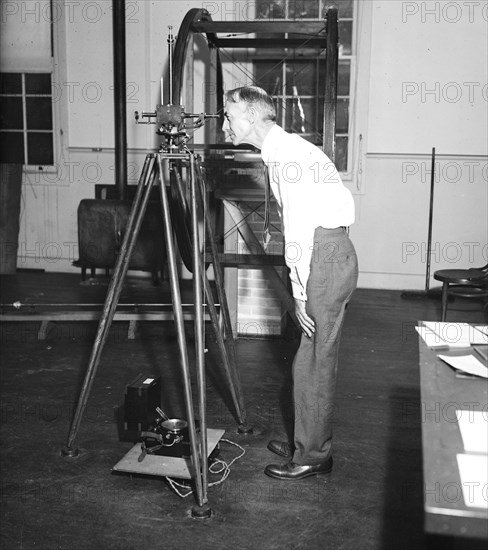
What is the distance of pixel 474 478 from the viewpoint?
1423 millimetres

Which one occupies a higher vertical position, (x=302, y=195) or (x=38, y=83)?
(x=38, y=83)

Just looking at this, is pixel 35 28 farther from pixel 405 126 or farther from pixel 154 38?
pixel 405 126

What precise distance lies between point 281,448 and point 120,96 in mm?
5028

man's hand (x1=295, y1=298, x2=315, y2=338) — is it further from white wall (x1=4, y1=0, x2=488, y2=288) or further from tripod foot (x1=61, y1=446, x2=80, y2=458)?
white wall (x1=4, y1=0, x2=488, y2=288)

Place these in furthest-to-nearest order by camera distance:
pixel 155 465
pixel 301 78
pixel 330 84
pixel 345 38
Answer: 1. pixel 301 78
2. pixel 345 38
3. pixel 330 84
4. pixel 155 465

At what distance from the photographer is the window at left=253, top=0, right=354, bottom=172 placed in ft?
23.7

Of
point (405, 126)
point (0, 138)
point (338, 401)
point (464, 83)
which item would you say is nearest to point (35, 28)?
point (0, 138)

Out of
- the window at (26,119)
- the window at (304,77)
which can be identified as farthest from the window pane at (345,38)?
the window at (26,119)

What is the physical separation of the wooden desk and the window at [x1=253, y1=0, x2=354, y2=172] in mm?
5397

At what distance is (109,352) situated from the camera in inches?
201

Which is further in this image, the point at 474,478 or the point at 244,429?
the point at 244,429

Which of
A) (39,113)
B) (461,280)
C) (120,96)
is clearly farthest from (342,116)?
(39,113)

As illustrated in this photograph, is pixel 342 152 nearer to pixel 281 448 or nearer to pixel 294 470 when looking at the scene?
pixel 281 448

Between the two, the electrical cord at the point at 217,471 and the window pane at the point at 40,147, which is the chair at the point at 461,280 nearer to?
the electrical cord at the point at 217,471
